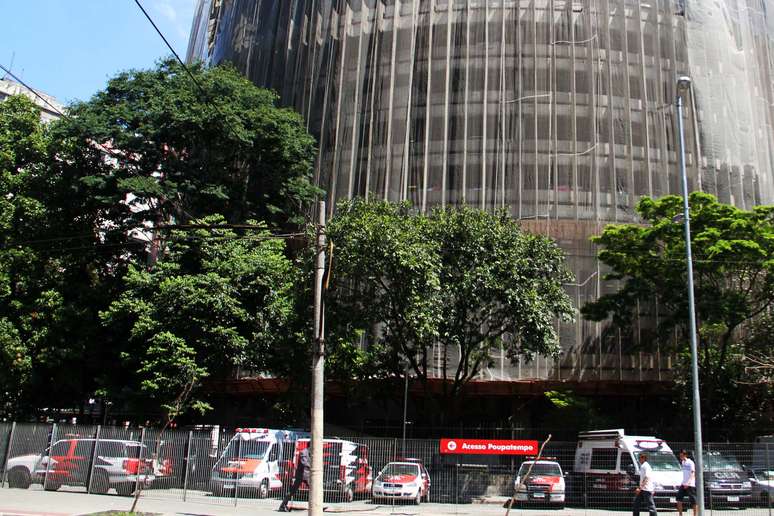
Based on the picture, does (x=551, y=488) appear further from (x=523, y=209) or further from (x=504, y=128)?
(x=504, y=128)

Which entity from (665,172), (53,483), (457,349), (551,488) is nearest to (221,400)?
(457,349)

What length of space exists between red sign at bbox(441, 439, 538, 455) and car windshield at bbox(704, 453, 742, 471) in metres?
4.84

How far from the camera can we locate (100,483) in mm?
19875

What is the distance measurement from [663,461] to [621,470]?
1.30m

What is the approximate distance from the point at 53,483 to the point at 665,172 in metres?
30.1

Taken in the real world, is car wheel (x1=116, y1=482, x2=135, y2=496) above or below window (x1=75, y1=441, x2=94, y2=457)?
below

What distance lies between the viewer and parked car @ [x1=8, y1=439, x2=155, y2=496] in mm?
19812

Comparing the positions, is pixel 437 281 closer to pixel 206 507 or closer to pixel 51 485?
pixel 206 507

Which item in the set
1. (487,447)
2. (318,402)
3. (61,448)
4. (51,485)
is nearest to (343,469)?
(487,447)

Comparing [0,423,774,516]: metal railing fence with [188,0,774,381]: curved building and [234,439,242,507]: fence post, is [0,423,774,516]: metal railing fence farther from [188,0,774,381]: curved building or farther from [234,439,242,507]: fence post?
[188,0,774,381]: curved building

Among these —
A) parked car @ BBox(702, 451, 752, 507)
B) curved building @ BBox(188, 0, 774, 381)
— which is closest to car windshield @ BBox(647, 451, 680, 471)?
parked car @ BBox(702, 451, 752, 507)

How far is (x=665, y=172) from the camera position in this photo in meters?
33.7

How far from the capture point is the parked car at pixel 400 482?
19.3 m

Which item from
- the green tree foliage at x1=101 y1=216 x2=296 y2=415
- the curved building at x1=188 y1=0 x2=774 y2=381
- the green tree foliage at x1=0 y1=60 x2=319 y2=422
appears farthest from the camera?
the curved building at x1=188 y1=0 x2=774 y2=381
